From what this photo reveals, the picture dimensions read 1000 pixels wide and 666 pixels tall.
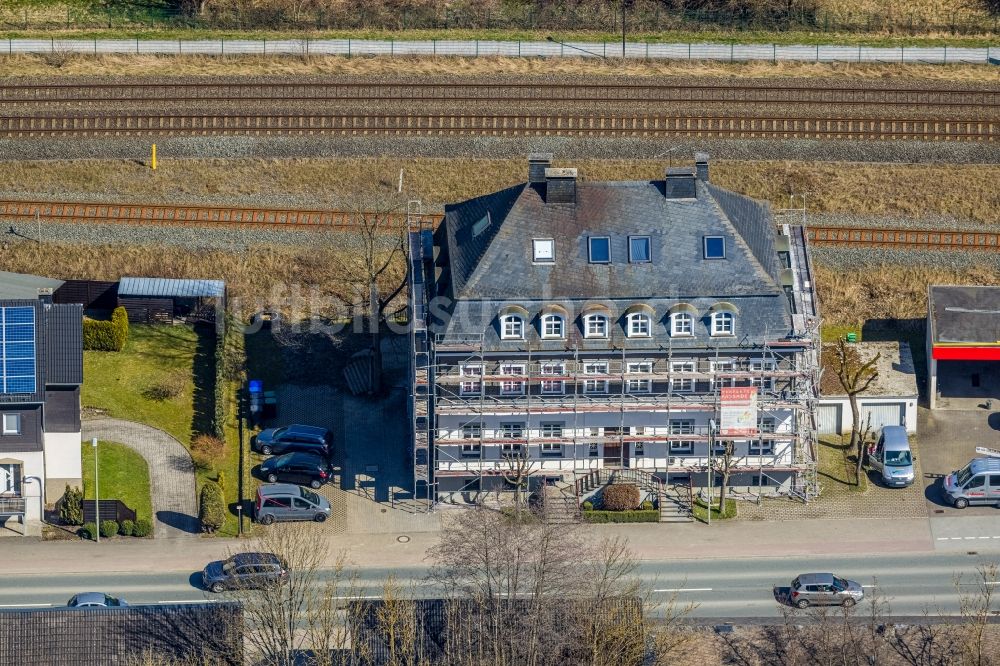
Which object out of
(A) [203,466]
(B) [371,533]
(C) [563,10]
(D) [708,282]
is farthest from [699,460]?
(C) [563,10]

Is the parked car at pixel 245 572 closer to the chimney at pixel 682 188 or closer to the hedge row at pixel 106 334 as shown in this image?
the hedge row at pixel 106 334

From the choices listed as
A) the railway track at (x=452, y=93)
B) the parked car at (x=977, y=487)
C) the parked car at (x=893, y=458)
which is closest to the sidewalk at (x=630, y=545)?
the parked car at (x=977, y=487)

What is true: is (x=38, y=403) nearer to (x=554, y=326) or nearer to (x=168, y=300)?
(x=168, y=300)

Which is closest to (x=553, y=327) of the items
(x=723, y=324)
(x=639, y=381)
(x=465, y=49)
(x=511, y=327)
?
(x=511, y=327)

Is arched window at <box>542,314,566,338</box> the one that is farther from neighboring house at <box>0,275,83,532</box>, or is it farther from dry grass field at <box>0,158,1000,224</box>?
dry grass field at <box>0,158,1000,224</box>

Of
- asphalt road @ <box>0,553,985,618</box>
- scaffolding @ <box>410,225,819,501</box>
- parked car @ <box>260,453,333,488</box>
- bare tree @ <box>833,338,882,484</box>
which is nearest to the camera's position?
asphalt road @ <box>0,553,985,618</box>

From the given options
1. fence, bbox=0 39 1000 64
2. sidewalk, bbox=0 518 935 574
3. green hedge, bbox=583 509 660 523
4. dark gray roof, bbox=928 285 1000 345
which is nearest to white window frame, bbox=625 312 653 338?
green hedge, bbox=583 509 660 523

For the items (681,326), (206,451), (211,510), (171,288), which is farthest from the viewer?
(171,288)
